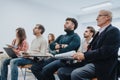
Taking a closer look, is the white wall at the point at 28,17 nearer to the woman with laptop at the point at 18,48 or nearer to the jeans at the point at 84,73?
the woman with laptop at the point at 18,48

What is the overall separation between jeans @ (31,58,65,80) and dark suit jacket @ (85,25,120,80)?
2.12ft

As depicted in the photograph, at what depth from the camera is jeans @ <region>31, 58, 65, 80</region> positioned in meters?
2.62

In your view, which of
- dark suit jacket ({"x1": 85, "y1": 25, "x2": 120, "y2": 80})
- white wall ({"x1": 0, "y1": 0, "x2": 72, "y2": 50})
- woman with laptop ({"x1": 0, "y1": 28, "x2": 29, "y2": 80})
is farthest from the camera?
white wall ({"x1": 0, "y1": 0, "x2": 72, "y2": 50})

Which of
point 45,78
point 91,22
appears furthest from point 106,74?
point 91,22

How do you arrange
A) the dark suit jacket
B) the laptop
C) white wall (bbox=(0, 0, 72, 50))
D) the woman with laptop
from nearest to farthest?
the dark suit jacket → the laptop → the woman with laptop → white wall (bbox=(0, 0, 72, 50))

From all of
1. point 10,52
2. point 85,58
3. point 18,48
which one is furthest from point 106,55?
point 18,48

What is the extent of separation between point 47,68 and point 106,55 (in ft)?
3.13

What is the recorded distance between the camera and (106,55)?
198 cm

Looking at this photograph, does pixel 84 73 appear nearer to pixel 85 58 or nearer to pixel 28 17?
pixel 85 58

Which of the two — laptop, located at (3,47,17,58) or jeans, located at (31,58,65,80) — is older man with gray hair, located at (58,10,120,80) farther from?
laptop, located at (3,47,17,58)

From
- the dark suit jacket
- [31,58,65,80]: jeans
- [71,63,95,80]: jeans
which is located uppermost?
the dark suit jacket

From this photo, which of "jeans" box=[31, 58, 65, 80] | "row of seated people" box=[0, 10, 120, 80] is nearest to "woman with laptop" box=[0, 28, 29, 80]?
"row of seated people" box=[0, 10, 120, 80]

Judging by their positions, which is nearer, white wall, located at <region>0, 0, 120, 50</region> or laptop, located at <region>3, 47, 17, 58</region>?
laptop, located at <region>3, 47, 17, 58</region>

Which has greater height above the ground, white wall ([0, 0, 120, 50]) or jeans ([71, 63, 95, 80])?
white wall ([0, 0, 120, 50])
